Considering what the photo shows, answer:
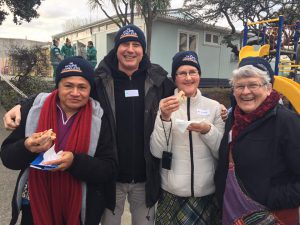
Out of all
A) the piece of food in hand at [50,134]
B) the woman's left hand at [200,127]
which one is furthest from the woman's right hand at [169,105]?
the piece of food in hand at [50,134]

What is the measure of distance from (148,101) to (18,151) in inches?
41.3

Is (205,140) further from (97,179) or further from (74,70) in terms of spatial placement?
(74,70)

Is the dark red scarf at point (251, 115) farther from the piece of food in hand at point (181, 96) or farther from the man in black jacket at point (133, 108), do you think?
the man in black jacket at point (133, 108)

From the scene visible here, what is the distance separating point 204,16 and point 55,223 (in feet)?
48.4

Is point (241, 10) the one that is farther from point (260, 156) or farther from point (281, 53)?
point (260, 156)

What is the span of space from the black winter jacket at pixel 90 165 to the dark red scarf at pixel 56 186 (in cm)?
9

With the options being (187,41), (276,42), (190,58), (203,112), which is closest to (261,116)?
(203,112)

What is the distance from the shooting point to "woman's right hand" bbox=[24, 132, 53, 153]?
194cm

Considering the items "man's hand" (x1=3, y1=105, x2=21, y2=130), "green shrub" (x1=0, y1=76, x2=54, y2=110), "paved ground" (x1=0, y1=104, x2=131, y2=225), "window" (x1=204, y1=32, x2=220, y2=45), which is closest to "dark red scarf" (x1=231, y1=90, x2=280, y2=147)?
"man's hand" (x1=3, y1=105, x2=21, y2=130)

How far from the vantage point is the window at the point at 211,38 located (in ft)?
59.2

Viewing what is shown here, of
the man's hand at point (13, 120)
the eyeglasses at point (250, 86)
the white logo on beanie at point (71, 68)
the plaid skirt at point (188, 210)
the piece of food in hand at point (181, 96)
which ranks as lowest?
the plaid skirt at point (188, 210)

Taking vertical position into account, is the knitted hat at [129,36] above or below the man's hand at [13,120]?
Result: above

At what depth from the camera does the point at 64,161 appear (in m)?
1.99

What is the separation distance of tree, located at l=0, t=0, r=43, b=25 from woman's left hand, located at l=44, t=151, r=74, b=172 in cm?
984
